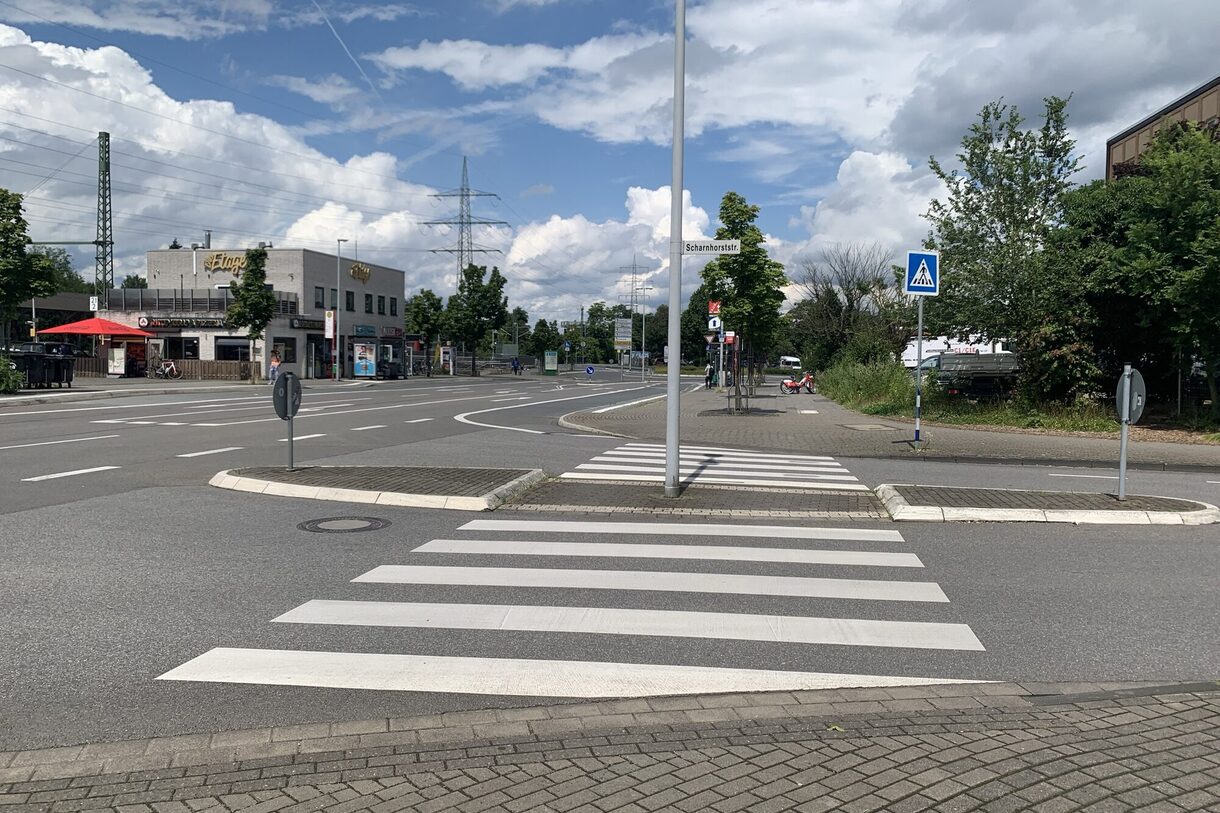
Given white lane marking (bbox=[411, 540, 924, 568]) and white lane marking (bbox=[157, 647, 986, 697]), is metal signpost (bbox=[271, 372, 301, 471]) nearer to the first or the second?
white lane marking (bbox=[411, 540, 924, 568])

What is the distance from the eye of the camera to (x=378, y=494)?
404 inches

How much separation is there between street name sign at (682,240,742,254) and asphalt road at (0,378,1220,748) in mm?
3356

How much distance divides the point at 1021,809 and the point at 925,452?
14096mm

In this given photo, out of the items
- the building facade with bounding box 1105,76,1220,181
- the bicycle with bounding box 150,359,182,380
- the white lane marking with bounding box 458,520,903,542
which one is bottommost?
the white lane marking with bounding box 458,520,903,542

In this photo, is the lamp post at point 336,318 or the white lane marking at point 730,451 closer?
the white lane marking at point 730,451

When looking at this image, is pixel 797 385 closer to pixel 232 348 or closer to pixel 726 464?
pixel 726 464

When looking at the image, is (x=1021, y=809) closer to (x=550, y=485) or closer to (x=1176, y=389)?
(x=550, y=485)

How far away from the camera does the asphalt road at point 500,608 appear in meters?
4.63

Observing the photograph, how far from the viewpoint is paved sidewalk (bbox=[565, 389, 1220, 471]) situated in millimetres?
16406

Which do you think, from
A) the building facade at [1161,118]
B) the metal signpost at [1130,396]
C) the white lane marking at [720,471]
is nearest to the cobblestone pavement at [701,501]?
the white lane marking at [720,471]

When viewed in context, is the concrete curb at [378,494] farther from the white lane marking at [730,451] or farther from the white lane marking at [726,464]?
the white lane marking at [730,451]

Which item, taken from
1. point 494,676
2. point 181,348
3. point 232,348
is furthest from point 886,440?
point 181,348

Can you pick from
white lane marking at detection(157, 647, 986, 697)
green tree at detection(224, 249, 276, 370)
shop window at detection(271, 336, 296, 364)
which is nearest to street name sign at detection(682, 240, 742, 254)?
white lane marking at detection(157, 647, 986, 697)

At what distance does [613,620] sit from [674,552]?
2079 mm
